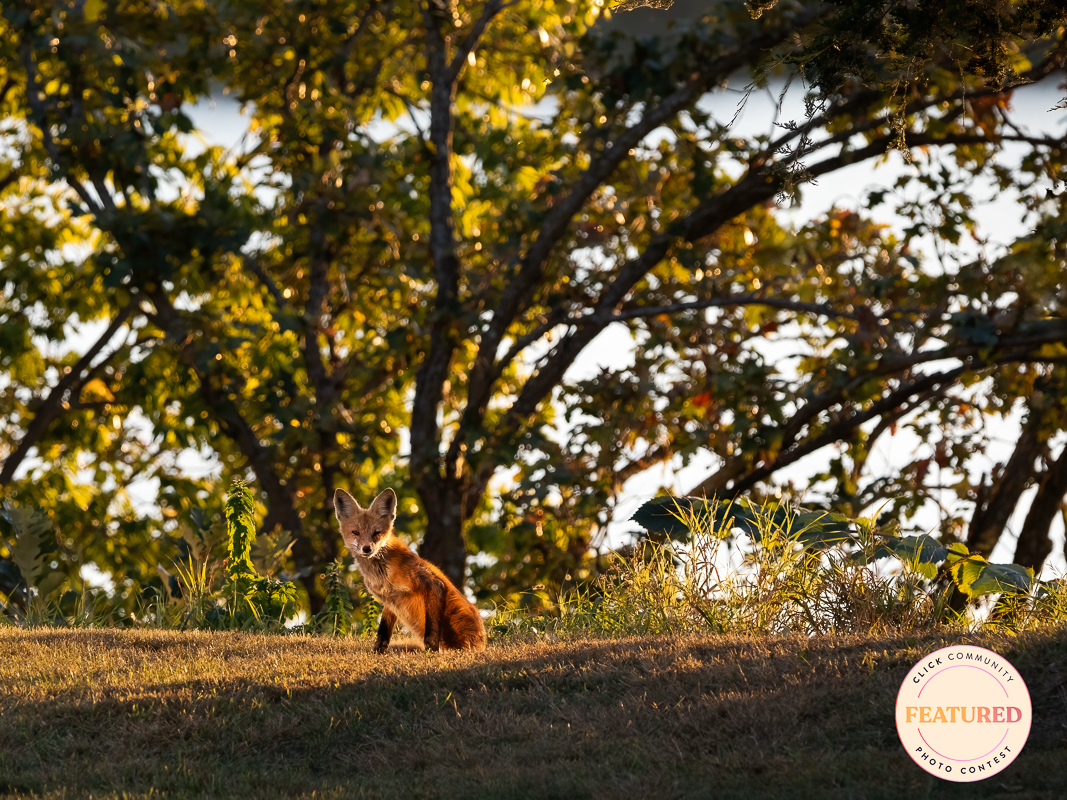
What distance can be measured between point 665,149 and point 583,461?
3686 millimetres

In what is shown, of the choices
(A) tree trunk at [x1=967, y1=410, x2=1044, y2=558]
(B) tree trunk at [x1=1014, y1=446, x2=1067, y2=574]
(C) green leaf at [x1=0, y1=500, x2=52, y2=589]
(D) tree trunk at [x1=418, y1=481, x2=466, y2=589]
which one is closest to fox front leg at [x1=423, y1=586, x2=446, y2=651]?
(C) green leaf at [x1=0, y1=500, x2=52, y2=589]

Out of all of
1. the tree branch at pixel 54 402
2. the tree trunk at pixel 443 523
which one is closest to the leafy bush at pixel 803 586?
the tree trunk at pixel 443 523

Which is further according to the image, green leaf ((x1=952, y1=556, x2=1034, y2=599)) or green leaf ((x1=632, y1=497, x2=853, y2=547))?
green leaf ((x1=632, y1=497, x2=853, y2=547))

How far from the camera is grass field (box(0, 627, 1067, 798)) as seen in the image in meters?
4.59

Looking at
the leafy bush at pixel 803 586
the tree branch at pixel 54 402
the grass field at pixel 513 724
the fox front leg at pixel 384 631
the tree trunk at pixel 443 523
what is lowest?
the grass field at pixel 513 724

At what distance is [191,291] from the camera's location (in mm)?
13117

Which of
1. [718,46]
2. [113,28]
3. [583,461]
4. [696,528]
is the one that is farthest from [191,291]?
[696,528]

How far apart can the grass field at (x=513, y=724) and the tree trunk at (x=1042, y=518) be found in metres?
6.21

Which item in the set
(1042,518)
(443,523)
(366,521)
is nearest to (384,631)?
(366,521)

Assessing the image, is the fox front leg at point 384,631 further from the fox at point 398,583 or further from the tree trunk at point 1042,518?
the tree trunk at point 1042,518

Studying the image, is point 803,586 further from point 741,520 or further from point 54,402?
point 54,402

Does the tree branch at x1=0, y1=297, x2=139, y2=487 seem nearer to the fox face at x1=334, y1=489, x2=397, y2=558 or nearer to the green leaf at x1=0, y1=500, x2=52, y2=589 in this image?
the green leaf at x1=0, y1=500, x2=52, y2=589

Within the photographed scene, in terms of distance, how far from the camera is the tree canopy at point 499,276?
1068cm

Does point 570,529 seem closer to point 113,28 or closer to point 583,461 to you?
point 583,461
